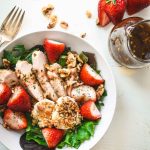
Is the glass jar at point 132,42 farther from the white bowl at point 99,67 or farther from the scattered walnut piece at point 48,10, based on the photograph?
the scattered walnut piece at point 48,10

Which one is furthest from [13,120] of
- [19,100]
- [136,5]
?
[136,5]

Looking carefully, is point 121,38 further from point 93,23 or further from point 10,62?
point 10,62

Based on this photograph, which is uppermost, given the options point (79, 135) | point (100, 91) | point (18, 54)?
point (18, 54)

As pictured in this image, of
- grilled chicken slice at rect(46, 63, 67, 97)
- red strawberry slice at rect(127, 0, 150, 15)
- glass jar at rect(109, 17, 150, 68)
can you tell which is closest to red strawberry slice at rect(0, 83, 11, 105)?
grilled chicken slice at rect(46, 63, 67, 97)

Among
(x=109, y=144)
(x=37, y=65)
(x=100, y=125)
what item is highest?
(x=37, y=65)

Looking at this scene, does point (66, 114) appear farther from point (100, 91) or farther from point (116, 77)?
point (116, 77)

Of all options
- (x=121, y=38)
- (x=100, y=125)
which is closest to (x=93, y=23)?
(x=121, y=38)

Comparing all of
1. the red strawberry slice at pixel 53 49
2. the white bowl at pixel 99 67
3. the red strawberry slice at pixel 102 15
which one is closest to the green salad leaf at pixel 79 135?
the white bowl at pixel 99 67
